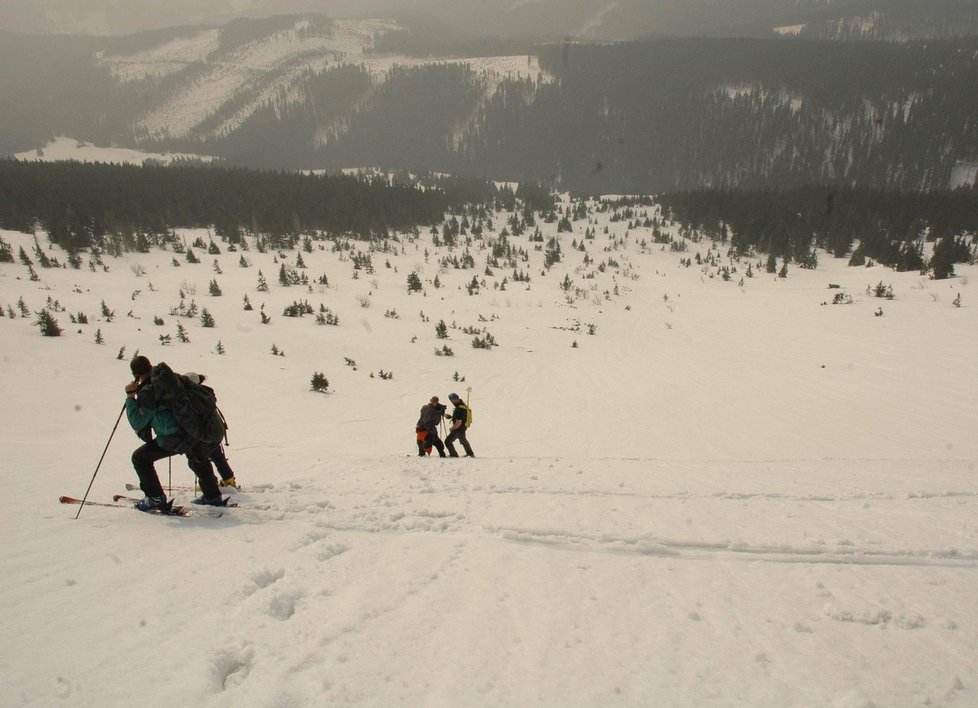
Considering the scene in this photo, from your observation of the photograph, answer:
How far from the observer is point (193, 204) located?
121 feet

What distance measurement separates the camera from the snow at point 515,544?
7.42 ft

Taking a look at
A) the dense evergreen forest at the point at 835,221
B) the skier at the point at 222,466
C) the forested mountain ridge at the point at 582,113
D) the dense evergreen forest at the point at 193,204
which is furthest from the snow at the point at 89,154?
the skier at the point at 222,466

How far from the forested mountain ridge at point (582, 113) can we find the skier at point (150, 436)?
84.7 meters

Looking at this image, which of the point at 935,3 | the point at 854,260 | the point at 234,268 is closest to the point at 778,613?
the point at 234,268

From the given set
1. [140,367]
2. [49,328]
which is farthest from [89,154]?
[140,367]

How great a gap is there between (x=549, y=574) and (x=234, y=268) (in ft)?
83.0

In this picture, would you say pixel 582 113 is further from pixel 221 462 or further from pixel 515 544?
pixel 515 544

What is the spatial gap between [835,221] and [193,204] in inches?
2075

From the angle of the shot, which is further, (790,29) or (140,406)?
(790,29)

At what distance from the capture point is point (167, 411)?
4070 millimetres

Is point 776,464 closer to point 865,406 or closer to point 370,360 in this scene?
point 865,406

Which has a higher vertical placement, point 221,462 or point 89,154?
point 89,154

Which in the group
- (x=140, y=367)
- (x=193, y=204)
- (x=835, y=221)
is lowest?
(x=140, y=367)

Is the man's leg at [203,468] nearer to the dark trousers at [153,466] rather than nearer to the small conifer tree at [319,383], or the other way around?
the dark trousers at [153,466]
